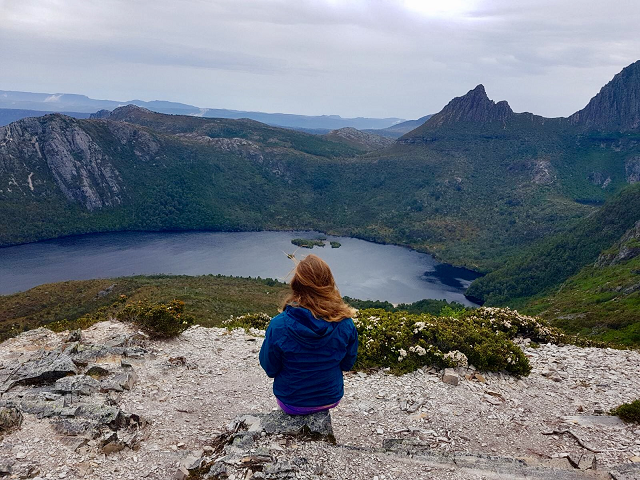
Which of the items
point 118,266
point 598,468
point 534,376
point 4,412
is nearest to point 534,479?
point 598,468

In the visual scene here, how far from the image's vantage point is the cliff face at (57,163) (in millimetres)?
139875

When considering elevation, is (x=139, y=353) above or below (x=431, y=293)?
above

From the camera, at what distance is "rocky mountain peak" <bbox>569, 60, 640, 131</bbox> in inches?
7308

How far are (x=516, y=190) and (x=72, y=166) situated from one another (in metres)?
161

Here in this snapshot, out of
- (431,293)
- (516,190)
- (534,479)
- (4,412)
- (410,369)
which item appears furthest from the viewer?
(516,190)

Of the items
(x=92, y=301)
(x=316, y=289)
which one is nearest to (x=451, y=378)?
(x=316, y=289)

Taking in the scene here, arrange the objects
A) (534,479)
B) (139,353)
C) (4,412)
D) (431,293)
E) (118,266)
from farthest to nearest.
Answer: (118,266) < (431,293) < (139,353) < (4,412) < (534,479)

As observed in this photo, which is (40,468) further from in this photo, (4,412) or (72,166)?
(72,166)

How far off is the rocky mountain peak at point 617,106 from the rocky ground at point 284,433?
716 ft

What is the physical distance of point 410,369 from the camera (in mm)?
11461

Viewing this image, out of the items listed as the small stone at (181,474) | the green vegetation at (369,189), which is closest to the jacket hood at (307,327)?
the small stone at (181,474)

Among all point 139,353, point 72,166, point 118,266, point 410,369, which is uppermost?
point 410,369

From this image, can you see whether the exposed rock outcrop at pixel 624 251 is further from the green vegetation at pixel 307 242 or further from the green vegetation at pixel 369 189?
the green vegetation at pixel 307 242

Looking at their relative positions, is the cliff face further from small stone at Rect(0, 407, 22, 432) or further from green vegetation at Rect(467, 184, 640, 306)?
small stone at Rect(0, 407, 22, 432)
